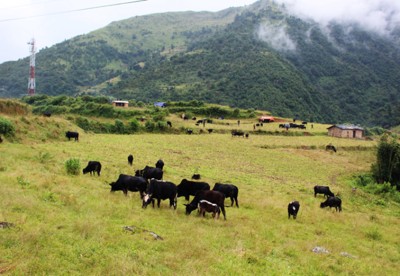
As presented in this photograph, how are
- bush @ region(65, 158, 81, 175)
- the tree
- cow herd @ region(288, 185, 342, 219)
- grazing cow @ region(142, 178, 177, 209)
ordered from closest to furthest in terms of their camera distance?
grazing cow @ region(142, 178, 177, 209)
cow herd @ region(288, 185, 342, 219)
bush @ region(65, 158, 81, 175)
the tree

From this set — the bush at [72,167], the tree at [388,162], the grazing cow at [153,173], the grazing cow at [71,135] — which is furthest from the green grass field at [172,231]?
the grazing cow at [71,135]

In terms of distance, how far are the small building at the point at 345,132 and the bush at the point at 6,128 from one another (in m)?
61.5

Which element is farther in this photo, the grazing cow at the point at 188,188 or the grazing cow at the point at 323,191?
the grazing cow at the point at 323,191

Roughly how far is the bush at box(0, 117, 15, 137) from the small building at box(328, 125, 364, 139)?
61494 mm

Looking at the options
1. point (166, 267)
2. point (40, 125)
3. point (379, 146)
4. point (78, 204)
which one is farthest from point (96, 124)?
point (166, 267)

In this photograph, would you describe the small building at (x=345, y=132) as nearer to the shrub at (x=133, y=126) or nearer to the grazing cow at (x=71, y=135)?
the shrub at (x=133, y=126)

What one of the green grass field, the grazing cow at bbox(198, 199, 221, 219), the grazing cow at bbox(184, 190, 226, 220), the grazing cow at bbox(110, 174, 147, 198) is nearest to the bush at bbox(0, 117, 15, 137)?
the green grass field

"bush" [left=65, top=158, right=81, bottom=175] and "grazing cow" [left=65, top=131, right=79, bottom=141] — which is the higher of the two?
"grazing cow" [left=65, top=131, right=79, bottom=141]

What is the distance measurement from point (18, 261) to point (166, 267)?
3.67 m

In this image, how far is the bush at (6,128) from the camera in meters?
32.2

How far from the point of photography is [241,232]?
14625 millimetres

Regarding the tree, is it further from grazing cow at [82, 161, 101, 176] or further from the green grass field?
grazing cow at [82, 161, 101, 176]

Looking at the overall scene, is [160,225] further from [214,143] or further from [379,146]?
[214,143]

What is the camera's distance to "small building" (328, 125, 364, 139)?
75.1 meters
